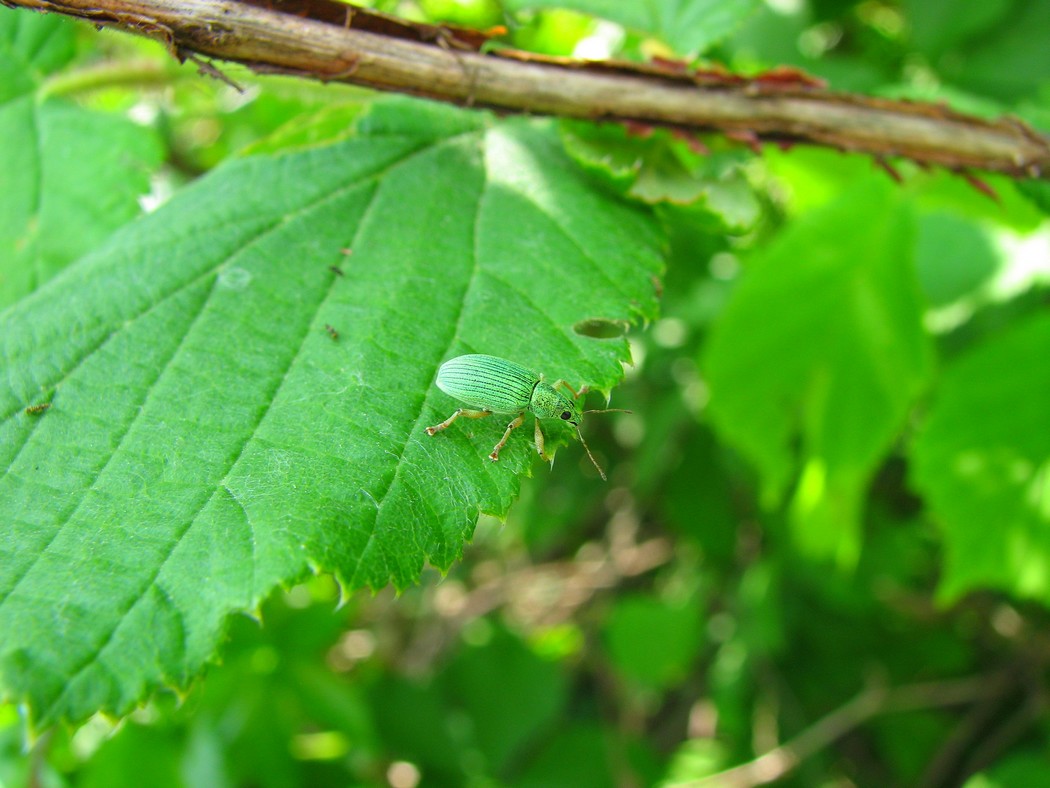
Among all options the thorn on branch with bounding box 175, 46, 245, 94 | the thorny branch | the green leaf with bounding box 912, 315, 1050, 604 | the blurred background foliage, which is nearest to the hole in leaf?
the blurred background foliage

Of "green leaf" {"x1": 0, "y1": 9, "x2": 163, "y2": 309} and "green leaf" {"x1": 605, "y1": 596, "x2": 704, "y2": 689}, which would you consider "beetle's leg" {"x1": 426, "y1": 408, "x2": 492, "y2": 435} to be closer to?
"green leaf" {"x1": 0, "y1": 9, "x2": 163, "y2": 309}

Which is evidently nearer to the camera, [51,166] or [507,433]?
[507,433]

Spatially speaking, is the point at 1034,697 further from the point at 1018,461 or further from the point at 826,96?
the point at 826,96

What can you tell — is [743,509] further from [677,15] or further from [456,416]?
[456,416]

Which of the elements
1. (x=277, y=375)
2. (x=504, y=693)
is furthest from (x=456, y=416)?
(x=504, y=693)

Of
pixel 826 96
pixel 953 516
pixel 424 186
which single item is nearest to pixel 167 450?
pixel 424 186

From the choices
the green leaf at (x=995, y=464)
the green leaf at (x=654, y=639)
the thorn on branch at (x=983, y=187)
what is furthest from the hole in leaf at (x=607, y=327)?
the green leaf at (x=654, y=639)
